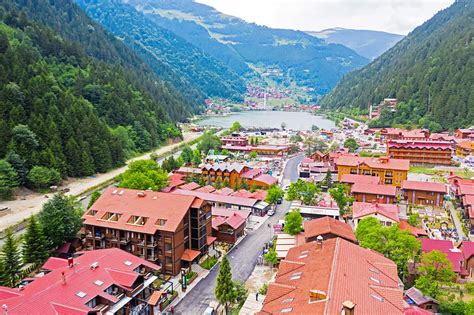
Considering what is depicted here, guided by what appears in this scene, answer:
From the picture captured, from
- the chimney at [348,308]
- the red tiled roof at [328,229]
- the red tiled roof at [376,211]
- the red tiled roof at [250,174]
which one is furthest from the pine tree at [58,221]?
the red tiled roof at [250,174]

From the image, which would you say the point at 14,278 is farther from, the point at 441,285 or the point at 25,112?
the point at 25,112

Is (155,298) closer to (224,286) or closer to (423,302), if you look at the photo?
(224,286)

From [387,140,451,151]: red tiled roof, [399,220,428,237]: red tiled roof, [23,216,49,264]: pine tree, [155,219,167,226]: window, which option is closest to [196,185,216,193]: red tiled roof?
[155,219,167,226]: window

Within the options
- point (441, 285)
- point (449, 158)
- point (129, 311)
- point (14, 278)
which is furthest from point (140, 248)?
point (449, 158)

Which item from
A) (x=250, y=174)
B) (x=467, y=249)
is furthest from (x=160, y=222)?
(x=250, y=174)

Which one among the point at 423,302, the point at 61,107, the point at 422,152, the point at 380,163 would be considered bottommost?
the point at 423,302

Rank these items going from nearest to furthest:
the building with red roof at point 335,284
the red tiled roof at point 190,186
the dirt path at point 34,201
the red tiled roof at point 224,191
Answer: the building with red roof at point 335,284 < the dirt path at point 34,201 < the red tiled roof at point 224,191 < the red tiled roof at point 190,186

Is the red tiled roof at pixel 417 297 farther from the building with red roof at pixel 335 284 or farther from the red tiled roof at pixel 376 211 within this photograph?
the red tiled roof at pixel 376 211
